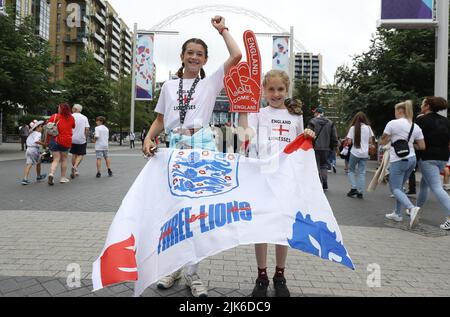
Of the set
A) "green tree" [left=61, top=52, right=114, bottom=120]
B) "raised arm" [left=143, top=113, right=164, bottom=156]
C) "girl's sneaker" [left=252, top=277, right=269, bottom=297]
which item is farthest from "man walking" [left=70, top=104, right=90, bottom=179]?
"green tree" [left=61, top=52, right=114, bottom=120]

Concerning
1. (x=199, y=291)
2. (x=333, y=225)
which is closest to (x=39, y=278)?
(x=199, y=291)

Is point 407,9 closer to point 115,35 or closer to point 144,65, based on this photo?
point 144,65

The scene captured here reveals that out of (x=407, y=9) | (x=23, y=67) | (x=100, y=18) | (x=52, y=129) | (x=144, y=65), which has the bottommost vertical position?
(x=52, y=129)

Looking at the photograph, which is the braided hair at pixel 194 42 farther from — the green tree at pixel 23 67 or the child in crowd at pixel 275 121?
the green tree at pixel 23 67

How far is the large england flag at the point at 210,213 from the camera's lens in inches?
103

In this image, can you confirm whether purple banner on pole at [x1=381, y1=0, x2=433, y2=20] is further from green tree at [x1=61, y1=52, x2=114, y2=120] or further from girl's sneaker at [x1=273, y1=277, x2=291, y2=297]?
green tree at [x1=61, y1=52, x2=114, y2=120]

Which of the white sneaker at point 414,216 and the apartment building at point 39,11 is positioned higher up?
the apartment building at point 39,11

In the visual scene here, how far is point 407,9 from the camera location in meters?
10.4

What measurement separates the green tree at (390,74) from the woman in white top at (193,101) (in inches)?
632

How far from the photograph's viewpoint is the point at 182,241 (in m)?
2.61

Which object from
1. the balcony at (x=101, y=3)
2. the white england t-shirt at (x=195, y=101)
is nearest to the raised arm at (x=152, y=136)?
the white england t-shirt at (x=195, y=101)

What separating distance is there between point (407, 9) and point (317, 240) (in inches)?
383

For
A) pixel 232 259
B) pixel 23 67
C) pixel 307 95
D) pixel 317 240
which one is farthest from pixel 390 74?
pixel 307 95
